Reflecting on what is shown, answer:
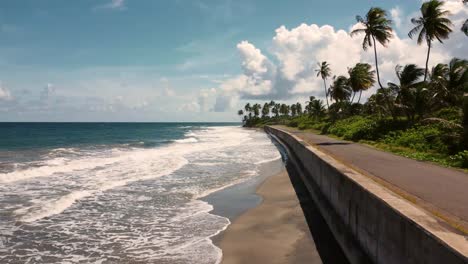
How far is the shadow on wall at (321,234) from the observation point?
7531 millimetres

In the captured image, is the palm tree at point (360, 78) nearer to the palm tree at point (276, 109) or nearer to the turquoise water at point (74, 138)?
the turquoise water at point (74, 138)

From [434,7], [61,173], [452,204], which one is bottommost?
[61,173]

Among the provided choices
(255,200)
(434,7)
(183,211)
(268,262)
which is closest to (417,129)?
(434,7)

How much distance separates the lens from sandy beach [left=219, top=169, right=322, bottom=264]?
25.2 feet

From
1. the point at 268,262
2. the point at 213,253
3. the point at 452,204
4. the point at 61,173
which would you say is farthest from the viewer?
the point at 61,173

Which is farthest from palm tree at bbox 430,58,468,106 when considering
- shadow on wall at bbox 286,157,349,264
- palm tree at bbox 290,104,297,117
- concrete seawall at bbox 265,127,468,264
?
palm tree at bbox 290,104,297,117

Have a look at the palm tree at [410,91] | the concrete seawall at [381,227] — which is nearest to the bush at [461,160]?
the concrete seawall at [381,227]

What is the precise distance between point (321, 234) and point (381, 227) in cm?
369

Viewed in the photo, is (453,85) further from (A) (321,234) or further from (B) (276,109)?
(B) (276,109)

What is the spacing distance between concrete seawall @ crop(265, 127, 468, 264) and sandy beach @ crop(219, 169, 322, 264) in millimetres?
834

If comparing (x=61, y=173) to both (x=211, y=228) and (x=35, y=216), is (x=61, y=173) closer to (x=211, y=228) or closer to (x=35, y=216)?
(x=35, y=216)

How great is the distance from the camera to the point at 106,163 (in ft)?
79.8

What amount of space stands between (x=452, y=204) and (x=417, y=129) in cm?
1825

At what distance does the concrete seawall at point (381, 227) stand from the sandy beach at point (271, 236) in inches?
32.8
